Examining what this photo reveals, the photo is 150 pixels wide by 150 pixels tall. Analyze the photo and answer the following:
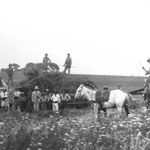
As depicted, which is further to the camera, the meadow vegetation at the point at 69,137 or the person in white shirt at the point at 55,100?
the person in white shirt at the point at 55,100

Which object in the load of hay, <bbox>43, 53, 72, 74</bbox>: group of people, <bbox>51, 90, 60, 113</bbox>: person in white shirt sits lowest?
<bbox>51, 90, 60, 113</bbox>: person in white shirt

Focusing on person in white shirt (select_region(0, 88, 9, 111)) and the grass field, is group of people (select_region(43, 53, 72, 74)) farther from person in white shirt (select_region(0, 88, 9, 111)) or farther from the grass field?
the grass field

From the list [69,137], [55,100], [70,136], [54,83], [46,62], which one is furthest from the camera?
[46,62]

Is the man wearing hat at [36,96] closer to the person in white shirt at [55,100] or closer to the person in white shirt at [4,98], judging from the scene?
the person in white shirt at [55,100]

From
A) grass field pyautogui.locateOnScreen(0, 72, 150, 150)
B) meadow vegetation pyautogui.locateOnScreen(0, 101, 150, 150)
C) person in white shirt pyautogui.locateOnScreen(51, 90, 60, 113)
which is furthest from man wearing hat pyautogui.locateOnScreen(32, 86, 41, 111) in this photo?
meadow vegetation pyautogui.locateOnScreen(0, 101, 150, 150)

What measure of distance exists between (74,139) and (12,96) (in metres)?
17.9

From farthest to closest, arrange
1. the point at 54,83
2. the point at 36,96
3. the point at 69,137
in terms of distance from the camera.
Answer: the point at 54,83, the point at 36,96, the point at 69,137

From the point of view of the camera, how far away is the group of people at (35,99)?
25234 mm

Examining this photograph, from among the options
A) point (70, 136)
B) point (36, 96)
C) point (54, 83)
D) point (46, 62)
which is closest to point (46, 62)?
point (46, 62)

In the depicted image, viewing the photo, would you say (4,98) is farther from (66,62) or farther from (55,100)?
(66,62)

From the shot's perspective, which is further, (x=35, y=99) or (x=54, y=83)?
(x=54, y=83)

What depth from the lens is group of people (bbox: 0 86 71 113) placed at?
25.2m

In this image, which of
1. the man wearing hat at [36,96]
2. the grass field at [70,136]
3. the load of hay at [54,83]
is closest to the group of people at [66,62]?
the load of hay at [54,83]

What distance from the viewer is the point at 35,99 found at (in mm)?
25516
